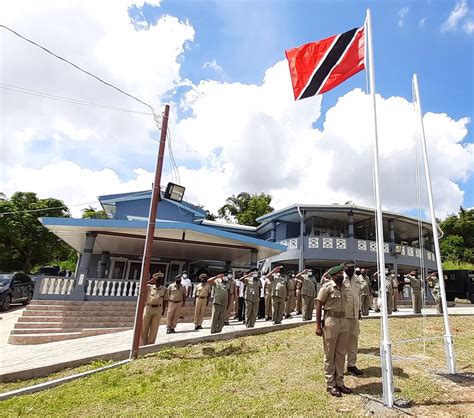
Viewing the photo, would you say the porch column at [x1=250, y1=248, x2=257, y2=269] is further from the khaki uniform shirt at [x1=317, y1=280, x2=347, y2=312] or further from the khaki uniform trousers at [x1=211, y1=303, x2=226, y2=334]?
the khaki uniform shirt at [x1=317, y1=280, x2=347, y2=312]

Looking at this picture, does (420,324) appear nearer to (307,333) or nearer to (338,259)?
(307,333)

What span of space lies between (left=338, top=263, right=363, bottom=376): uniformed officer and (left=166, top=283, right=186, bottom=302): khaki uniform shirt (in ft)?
17.1

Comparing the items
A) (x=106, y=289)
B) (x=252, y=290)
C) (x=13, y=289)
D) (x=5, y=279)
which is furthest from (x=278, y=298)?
(x=5, y=279)

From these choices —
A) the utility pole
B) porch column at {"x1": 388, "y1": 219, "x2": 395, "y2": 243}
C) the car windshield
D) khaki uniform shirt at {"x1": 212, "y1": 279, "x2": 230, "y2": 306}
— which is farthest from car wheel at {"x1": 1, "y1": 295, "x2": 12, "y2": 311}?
porch column at {"x1": 388, "y1": 219, "x2": 395, "y2": 243}

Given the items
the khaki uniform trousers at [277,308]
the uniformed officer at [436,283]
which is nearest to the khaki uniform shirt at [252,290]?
the khaki uniform trousers at [277,308]

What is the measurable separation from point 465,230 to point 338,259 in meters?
26.1

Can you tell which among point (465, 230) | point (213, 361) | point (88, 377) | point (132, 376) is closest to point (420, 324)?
point (213, 361)

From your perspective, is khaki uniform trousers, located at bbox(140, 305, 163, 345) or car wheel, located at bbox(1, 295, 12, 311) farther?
car wheel, located at bbox(1, 295, 12, 311)

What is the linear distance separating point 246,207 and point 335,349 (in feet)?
99.1

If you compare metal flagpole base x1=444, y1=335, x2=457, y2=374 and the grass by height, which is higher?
metal flagpole base x1=444, y1=335, x2=457, y2=374

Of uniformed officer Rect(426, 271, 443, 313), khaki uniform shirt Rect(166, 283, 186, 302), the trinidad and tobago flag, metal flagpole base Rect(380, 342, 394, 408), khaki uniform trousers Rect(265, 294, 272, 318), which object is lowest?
metal flagpole base Rect(380, 342, 394, 408)

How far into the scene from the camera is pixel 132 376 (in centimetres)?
543

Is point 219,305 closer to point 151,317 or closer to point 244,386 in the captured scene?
point 151,317

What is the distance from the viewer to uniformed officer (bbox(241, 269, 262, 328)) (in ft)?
29.1
